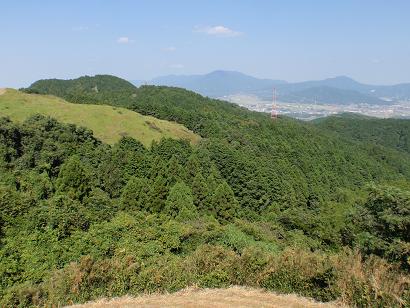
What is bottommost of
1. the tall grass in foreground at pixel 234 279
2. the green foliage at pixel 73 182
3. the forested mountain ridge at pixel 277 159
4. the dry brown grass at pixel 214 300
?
the forested mountain ridge at pixel 277 159

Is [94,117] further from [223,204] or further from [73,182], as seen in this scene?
[223,204]

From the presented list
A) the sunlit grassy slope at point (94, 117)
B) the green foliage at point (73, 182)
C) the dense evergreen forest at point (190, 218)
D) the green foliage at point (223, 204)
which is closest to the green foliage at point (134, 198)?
the dense evergreen forest at point (190, 218)

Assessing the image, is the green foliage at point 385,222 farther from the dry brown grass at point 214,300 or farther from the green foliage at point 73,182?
the green foliage at point 73,182

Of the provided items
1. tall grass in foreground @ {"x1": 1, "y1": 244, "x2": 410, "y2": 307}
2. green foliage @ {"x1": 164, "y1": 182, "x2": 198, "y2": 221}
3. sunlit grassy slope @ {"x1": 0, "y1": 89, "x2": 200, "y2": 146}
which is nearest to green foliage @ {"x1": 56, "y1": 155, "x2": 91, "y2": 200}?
green foliage @ {"x1": 164, "y1": 182, "x2": 198, "y2": 221}

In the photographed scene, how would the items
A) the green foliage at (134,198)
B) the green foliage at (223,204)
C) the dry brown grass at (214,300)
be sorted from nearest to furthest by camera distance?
the dry brown grass at (214,300) < the green foliage at (134,198) < the green foliage at (223,204)

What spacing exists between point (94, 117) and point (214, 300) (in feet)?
289

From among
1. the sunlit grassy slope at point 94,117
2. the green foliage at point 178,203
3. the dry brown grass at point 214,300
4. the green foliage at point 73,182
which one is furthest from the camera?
the sunlit grassy slope at point 94,117

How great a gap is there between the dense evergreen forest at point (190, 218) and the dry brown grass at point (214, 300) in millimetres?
630

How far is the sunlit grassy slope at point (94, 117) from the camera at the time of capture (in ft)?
304

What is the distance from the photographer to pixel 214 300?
17703mm

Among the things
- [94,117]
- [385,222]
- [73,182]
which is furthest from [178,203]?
[94,117]

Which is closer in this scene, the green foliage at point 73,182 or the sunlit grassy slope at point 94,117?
the green foliage at point 73,182

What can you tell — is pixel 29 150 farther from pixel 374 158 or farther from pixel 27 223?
pixel 374 158

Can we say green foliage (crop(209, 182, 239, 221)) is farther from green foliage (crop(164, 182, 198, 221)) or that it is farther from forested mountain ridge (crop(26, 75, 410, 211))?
forested mountain ridge (crop(26, 75, 410, 211))
